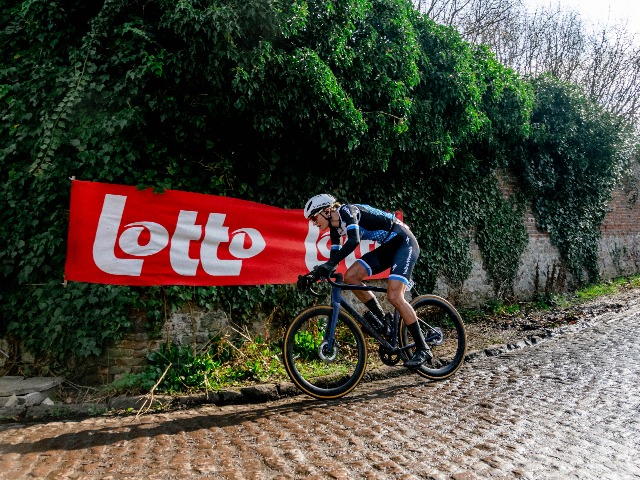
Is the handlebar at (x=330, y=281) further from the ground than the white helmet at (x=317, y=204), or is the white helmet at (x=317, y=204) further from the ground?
the white helmet at (x=317, y=204)

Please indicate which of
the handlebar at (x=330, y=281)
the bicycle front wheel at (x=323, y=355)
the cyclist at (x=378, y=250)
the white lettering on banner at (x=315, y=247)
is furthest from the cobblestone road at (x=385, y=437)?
the white lettering on banner at (x=315, y=247)

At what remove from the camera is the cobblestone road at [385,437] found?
353cm

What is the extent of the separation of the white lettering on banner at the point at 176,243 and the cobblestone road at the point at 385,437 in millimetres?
1765

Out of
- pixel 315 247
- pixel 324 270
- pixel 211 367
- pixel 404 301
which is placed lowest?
pixel 211 367

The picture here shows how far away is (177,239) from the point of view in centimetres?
643

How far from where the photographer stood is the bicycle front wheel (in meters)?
5.41

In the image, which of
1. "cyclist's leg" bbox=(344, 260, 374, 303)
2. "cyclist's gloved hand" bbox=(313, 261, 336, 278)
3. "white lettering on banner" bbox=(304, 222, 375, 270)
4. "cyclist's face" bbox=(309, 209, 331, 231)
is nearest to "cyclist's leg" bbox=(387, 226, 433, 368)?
"cyclist's leg" bbox=(344, 260, 374, 303)

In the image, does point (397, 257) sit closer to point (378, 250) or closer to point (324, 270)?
point (378, 250)

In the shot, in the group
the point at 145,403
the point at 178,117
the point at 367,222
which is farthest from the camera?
the point at 178,117

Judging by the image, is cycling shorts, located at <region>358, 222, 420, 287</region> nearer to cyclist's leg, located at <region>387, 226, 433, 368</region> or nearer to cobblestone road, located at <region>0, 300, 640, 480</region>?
cyclist's leg, located at <region>387, 226, 433, 368</region>

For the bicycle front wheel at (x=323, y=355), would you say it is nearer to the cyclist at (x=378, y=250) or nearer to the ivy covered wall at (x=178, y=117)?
the cyclist at (x=378, y=250)

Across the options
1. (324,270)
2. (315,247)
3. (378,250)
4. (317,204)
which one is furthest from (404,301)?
(315,247)

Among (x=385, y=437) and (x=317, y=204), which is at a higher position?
(x=317, y=204)

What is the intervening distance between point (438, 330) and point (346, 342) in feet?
3.58
